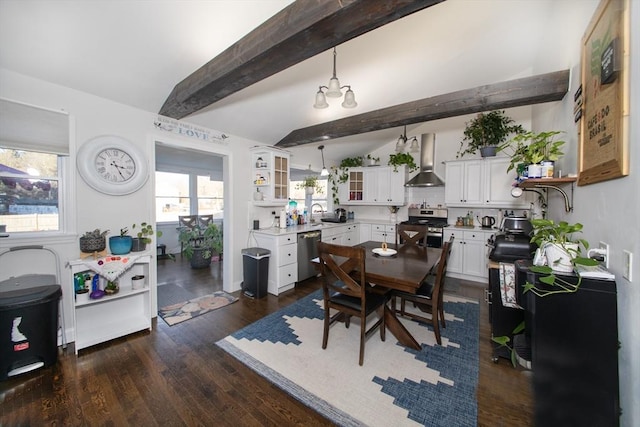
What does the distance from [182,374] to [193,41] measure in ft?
8.80

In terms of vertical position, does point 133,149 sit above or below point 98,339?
above

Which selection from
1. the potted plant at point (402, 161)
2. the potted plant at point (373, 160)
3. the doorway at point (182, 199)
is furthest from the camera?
the potted plant at point (373, 160)

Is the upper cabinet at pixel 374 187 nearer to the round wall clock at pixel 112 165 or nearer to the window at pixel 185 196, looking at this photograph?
the window at pixel 185 196

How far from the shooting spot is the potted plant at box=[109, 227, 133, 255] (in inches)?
95.1

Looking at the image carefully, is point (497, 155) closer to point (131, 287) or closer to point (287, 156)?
point (287, 156)

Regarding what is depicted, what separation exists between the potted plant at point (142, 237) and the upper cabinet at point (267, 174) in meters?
1.49

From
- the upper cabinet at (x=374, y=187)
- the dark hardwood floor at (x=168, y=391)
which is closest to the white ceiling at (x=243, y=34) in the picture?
the upper cabinet at (x=374, y=187)

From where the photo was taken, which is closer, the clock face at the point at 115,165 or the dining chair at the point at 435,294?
the dining chair at the point at 435,294

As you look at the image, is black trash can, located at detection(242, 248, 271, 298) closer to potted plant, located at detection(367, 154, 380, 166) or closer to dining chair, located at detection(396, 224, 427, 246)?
dining chair, located at detection(396, 224, 427, 246)

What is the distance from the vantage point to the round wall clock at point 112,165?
2.33 m

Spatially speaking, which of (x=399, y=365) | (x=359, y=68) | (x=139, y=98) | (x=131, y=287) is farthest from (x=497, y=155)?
(x=131, y=287)

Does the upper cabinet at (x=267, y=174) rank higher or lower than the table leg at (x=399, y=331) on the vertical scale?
higher

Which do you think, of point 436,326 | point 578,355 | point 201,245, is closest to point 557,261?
point 578,355

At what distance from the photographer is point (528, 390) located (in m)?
1.78
